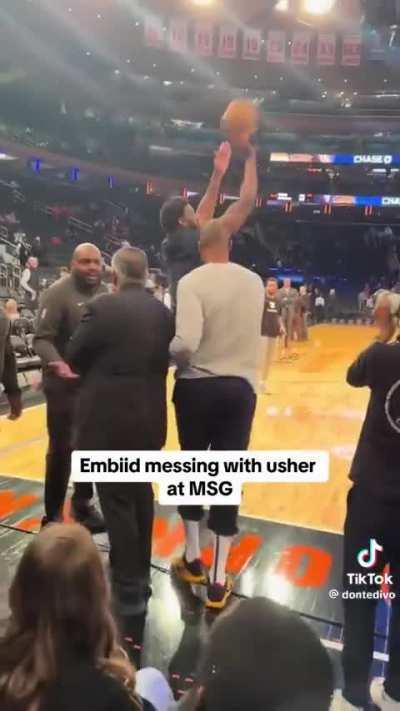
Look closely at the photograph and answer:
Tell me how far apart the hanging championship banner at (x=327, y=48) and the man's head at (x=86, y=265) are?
5.26 ft

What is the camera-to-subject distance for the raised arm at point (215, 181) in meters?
2.42

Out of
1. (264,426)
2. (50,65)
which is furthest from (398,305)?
(50,65)

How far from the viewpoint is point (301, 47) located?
9.95 ft

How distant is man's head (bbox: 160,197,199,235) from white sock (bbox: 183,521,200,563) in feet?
3.64

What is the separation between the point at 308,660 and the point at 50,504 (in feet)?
7.01

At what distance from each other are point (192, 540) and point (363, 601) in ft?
2.81

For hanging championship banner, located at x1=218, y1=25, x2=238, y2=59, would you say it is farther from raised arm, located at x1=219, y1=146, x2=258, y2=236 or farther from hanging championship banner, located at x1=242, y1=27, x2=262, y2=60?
raised arm, located at x1=219, y1=146, x2=258, y2=236

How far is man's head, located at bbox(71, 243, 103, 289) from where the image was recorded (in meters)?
2.51

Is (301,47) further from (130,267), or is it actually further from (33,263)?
(33,263)

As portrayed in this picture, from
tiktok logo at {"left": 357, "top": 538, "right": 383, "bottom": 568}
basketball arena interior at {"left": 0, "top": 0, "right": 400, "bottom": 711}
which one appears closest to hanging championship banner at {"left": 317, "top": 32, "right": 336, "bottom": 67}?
basketball arena interior at {"left": 0, "top": 0, "right": 400, "bottom": 711}

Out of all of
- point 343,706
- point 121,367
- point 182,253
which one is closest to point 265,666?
point 343,706

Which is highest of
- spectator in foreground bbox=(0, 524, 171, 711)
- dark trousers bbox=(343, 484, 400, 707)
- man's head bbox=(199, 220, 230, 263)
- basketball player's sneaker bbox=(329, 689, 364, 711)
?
man's head bbox=(199, 220, 230, 263)

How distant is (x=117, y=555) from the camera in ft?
6.94

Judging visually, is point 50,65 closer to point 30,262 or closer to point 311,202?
point 311,202
